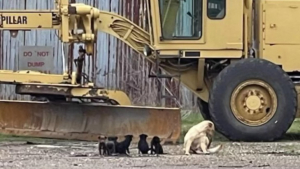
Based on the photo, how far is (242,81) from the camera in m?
15.4

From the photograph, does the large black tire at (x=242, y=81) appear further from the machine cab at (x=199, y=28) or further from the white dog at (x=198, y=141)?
the white dog at (x=198, y=141)

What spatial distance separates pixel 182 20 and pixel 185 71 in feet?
3.15

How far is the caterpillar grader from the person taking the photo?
1508 cm

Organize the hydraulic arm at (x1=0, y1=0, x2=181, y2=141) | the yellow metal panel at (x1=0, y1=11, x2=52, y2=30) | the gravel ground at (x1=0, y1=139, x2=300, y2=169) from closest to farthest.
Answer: the gravel ground at (x1=0, y1=139, x2=300, y2=169) → the hydraulic arm at (x1=0, y1=0, x2=181, y2=141) → the yellow metal panel at (x1=0, y1=11, x2=52, y2=30)

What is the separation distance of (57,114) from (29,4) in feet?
28.3

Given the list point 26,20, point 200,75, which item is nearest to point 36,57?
point 26,20

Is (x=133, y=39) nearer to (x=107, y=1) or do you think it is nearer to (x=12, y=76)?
(x=12, y=76)

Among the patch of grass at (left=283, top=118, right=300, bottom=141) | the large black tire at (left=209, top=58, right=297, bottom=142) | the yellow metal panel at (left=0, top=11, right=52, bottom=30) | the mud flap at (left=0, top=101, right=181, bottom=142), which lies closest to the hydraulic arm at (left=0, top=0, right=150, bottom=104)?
the yellow metal panel at (left=0, top=11, right=52, bottom=30)

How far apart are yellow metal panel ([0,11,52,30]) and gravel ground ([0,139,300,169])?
1977mm

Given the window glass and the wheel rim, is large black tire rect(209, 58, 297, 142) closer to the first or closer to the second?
the wheel rim

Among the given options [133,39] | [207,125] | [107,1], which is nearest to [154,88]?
[107,1]

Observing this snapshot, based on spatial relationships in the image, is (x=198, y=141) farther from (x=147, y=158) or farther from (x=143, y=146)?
(x=147, y=158)

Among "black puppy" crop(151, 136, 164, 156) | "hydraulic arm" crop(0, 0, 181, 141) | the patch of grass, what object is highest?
"hydraulic arm" crop(0, 0, 181, 141)

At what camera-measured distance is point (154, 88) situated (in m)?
23.1
